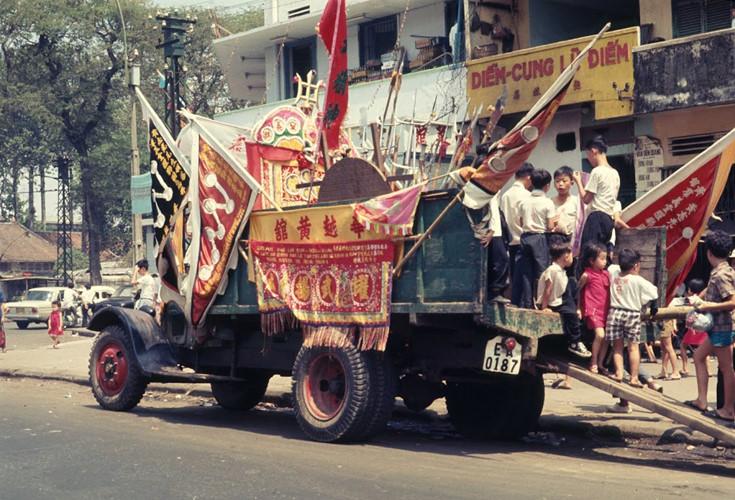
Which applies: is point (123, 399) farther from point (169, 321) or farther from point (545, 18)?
point (545, 18)

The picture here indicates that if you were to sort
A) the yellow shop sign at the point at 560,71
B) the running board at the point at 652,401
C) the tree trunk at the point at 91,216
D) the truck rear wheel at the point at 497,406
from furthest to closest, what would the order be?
the tree trunk at the point at 91,216 → the yellow shop sign at the point at 560,71 → the truck rear wheel at the point at 497,406 → the running board at the point at 652,401

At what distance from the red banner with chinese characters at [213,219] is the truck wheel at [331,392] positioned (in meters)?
1.47

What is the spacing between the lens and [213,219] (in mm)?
10859

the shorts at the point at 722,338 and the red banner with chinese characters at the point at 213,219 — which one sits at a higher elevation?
the red banner with chinese characters at the point at 213,219

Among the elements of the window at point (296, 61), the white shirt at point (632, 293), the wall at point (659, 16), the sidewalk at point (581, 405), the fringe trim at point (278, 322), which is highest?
the window at point (296, 61)

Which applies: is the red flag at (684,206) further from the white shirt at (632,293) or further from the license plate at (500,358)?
the license plate at (500,358)

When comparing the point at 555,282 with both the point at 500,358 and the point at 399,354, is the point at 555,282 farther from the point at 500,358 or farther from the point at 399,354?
the point at 399,354

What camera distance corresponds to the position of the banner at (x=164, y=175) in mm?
11500

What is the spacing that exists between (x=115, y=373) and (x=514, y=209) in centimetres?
487

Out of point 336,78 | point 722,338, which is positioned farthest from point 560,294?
point 336,78

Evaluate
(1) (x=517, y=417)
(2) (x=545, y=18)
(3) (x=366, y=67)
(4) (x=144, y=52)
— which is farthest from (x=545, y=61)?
(4) (x=144, y=52)

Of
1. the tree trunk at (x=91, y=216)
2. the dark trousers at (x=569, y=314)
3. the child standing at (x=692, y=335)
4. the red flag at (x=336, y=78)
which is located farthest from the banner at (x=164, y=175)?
the tree trunk at (x=91, y=216)

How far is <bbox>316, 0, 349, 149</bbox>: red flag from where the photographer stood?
36.2 ft

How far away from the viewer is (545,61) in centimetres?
1972
